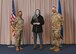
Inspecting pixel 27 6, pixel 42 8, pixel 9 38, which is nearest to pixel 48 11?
pixel 42 8

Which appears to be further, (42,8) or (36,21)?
(42,8)

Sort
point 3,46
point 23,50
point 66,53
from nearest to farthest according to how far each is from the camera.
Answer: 1. point 66,53
2. point 23,50
3. point 3,46

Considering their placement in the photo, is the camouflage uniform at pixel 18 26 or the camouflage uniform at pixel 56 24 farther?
the camouflage uniform at pixel 18 26

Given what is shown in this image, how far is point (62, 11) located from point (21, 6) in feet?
5.45

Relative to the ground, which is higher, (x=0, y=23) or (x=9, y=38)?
(x=0, y=23)

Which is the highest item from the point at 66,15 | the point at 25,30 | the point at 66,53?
the point at 66,15

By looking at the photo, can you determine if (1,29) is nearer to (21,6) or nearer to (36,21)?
(21,6)

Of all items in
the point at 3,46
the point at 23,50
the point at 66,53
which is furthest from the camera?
the point at 3,46

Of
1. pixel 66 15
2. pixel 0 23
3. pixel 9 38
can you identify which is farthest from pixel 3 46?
pixel 66 15

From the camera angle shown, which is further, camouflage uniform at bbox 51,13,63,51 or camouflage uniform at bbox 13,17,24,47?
camouflage uniform at bbox 13,17,24,47

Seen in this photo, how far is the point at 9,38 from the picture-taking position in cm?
808

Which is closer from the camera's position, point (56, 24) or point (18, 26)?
point (56, 24)

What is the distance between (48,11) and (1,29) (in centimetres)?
202

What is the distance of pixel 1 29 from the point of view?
8094mm
